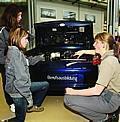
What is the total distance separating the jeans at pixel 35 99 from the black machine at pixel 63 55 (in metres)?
0.26

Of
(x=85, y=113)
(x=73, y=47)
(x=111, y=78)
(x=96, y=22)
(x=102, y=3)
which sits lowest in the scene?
(x=85, y=113)

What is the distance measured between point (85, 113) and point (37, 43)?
186 centimetres

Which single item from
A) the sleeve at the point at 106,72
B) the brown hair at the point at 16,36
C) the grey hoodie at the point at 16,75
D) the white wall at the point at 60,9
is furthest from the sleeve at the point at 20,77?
the white wall at the point at 60,9

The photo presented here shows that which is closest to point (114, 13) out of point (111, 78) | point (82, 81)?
point (82, 81)

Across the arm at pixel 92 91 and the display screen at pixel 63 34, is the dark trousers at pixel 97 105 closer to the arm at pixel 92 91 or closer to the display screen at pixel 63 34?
the arm at pixel 92 91

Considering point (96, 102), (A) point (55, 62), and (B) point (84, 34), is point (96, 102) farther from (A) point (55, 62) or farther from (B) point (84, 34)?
(B) point (84, 34)

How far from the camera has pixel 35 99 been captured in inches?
151

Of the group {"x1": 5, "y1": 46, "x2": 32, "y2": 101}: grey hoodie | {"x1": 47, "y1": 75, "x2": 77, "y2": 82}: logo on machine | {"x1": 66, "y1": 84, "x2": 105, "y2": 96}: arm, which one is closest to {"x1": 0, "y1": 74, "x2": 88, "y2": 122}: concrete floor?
{"x1": 47, "y1": 75, "x2": 77, "y2": 82}: logo on machine

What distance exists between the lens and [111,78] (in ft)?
8.72

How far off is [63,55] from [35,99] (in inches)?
32.7

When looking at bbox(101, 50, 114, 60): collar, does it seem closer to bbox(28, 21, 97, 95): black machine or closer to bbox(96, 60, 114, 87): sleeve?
bbox(96, 60, 114, 87): sleeve

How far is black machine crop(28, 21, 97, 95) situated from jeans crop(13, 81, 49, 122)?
10.4 inches

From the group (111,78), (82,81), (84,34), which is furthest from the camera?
(84,34)

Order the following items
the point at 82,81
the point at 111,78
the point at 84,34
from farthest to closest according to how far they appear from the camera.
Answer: the point at 84,34, the point at 82,81, the point at 111,78
